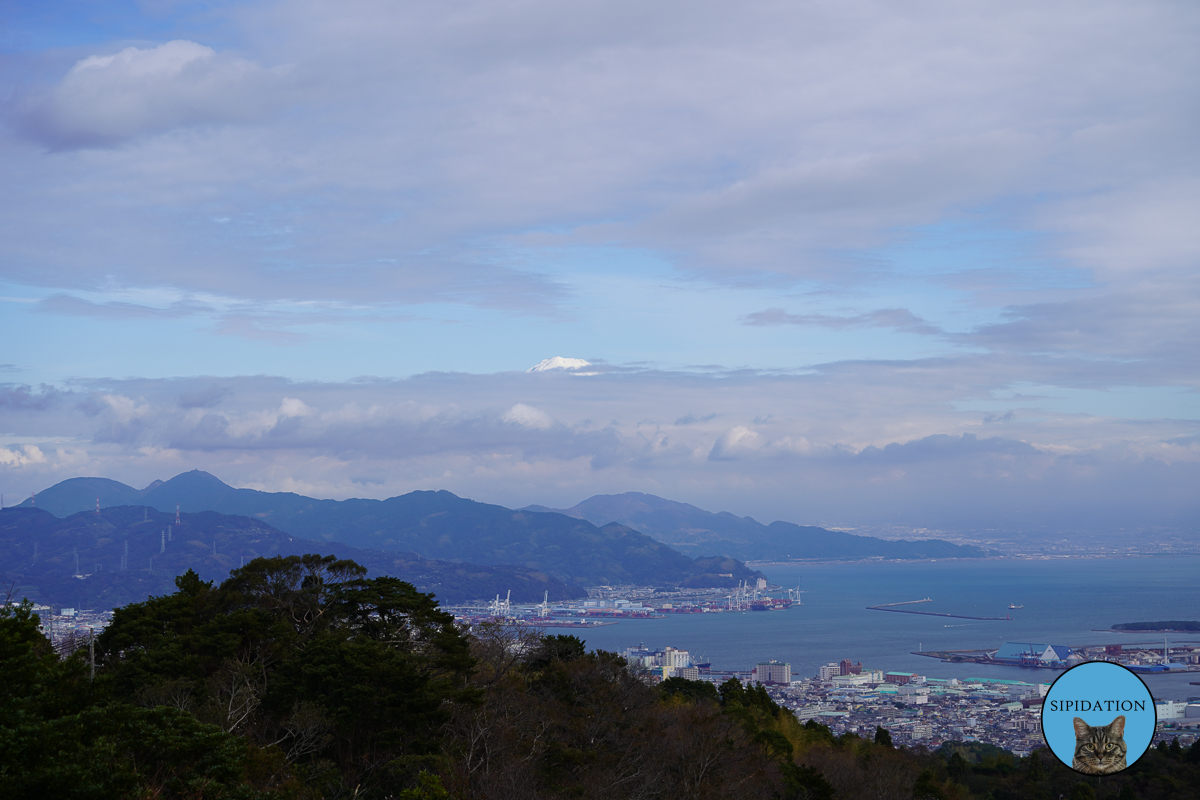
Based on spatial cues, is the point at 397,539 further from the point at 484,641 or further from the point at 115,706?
the point at 115,706

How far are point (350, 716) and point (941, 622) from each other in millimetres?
80014

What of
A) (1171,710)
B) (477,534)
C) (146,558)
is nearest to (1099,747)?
(1171,710)

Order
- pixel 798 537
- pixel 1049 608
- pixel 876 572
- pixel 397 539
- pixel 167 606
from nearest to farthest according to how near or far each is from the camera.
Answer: pixel 167 606 → pixel 1049 608 → pixel 397 539 → pixel 876 572 → pixel 798 537

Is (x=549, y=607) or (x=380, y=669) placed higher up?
(x=380, y=669)

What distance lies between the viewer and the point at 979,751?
1172 inches

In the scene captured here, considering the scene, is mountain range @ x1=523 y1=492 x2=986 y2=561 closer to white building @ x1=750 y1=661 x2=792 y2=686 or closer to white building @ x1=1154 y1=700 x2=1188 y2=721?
white building @ x1=750 y1=661 x2=792 y2=686

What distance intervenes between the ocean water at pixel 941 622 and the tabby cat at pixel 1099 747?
41.2 m

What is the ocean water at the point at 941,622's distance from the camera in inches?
2402

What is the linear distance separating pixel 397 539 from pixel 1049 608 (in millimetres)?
85675

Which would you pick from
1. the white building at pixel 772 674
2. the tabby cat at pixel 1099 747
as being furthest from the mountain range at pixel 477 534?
the tabby cat at pixel 1099 747

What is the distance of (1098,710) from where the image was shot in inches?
186

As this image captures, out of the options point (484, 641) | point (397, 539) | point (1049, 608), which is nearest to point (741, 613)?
point (1049, 608)

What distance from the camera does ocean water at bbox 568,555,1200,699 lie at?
61000mm

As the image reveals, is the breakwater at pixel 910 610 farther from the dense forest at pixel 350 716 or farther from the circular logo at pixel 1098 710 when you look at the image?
the circular logo at pixel 1098 710
